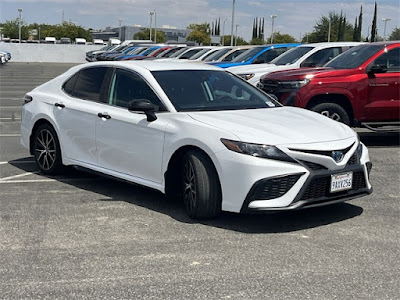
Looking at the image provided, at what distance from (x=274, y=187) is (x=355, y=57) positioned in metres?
6.03

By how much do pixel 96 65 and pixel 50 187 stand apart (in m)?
1.54

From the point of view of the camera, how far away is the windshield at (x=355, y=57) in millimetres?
10180

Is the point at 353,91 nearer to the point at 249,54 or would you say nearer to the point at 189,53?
the point at 249,54

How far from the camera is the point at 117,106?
6453 millimetres

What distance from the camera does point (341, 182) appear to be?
17.5ft

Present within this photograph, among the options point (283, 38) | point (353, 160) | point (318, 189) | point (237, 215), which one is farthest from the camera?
point (283, 38)

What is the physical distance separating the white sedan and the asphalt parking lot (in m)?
0.30

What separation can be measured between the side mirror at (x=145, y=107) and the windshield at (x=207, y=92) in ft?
0.78

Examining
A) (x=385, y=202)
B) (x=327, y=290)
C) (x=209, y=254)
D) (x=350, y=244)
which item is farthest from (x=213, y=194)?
(x=385, y=202)

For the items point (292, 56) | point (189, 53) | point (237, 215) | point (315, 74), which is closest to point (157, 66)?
point (237, 215)

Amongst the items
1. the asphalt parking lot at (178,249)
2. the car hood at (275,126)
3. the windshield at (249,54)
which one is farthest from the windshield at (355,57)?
the windshield at (249,54)

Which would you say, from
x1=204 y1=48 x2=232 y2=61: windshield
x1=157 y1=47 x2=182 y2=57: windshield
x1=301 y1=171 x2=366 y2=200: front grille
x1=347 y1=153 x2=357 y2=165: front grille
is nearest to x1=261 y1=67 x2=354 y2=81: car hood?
x1=347 y1=153 x2=357 y2=165: front grille

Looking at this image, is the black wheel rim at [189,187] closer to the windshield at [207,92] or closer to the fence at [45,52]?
the windshield at [207,92]

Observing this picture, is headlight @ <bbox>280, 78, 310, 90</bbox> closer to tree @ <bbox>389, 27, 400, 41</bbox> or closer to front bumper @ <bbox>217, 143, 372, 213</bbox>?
front bumper @ <bbox>217, 143, 372, 213</bbox>
